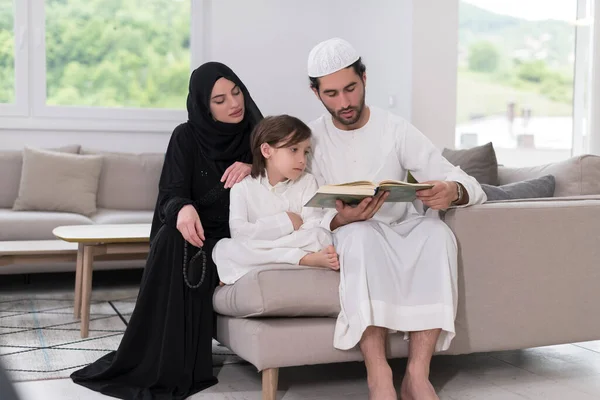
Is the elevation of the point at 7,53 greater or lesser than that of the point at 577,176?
greater

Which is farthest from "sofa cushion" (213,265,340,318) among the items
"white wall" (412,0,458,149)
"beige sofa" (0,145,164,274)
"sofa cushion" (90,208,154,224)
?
"white wall" (412,0,458,149)

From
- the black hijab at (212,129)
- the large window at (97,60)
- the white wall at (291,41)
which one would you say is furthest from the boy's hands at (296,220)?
the large window at (97,60)

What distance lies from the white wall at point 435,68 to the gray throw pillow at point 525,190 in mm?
2349

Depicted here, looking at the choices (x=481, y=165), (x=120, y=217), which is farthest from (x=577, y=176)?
(x=120, y=217)

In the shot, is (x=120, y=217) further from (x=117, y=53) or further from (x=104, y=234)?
(x=117, y=53)

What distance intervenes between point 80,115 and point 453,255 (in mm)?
3960

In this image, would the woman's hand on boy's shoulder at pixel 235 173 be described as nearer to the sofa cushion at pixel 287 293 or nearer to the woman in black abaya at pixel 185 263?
the woman in black abaya at pixel 185 263

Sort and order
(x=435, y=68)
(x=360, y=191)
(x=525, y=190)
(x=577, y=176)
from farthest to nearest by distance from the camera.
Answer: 1. (x=435, y=68)
2. (x=577, y=176)
3. (x=525, y=190)
4. (x=360, y=191)

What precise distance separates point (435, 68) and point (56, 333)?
324 centimetres

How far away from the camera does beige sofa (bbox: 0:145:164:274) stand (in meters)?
4.42

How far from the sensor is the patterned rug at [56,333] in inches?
109

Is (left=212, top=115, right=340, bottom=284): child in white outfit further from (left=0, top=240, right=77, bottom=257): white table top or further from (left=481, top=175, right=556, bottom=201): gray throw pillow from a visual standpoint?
(left=0, top=240, right=77, bottom=257): white table top

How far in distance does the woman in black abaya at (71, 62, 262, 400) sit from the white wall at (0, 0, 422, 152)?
292 centimetres

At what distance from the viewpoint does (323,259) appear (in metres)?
2.26
